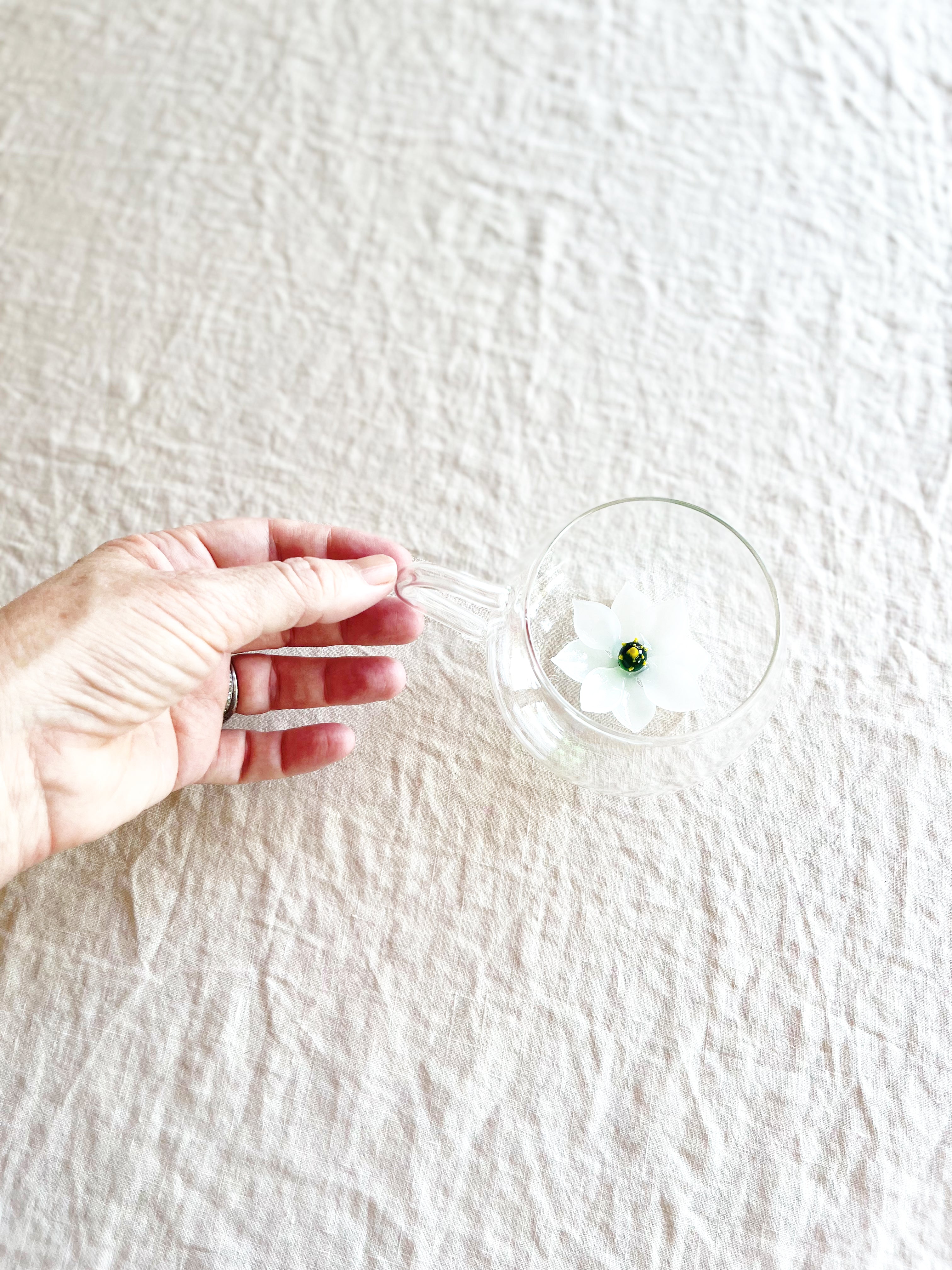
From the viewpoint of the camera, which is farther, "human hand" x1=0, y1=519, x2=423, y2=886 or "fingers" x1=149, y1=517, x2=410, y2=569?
"fingers" x1=149, y1=517, x2=410, y2=569

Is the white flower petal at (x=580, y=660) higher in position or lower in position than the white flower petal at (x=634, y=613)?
lower

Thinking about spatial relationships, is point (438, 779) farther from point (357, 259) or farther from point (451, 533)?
point (357, 259)

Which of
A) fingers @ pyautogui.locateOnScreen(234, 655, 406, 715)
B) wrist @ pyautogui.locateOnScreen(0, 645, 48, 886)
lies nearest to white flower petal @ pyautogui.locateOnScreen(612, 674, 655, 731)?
fingers @ pyautogui.locateOnScreen(234, 655, 406, 715)

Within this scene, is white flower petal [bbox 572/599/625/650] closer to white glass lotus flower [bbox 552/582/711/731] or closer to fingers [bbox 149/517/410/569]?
white glass lotus flower [bbox 552/582/711/731]

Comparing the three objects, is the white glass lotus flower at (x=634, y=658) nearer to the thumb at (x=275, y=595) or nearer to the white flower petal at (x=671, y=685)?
the white flower petal at (x=671, y=685)

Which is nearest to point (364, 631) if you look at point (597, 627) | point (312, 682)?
point (312, 682)

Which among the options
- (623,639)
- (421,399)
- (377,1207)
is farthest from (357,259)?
(377,1207)

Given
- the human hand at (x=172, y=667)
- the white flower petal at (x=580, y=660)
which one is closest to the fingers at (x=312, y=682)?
the human hand at (x=172, y=667)
